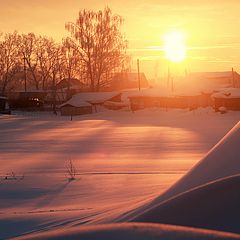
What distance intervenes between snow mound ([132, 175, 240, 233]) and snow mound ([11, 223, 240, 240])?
1382 millimetres

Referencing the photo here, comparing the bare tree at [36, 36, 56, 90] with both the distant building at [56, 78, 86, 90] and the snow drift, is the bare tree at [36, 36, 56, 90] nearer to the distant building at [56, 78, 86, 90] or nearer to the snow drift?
the distant building at [56, 78, 86, 90]

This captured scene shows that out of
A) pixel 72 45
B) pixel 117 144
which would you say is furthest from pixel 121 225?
pixel 72 45

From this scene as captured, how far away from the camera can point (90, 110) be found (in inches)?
2448

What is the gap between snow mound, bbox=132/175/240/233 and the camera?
341 centimetres

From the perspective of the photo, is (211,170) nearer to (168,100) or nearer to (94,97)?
(168,100)

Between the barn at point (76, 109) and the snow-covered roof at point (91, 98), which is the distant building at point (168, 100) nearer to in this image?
the snow-covered roof at point (91, 98)

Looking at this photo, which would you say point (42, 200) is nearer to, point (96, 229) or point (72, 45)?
point (96, 229)

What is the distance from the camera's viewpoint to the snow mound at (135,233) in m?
1.88

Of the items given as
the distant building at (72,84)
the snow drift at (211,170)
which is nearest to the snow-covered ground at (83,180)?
the snow drift at (211,170)

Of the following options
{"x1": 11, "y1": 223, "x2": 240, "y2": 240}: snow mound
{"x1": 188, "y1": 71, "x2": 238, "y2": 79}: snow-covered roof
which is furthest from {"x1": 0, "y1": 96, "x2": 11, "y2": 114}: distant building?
{"x1": 11, "y1": 223, "x2": 240, "y2": 240}: snow mound

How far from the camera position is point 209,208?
3.43 meters

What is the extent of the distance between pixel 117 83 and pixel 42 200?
74120mm

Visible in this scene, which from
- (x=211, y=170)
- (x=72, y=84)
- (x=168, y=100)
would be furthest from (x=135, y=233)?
(x=72, y=84)

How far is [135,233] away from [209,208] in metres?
1.62
